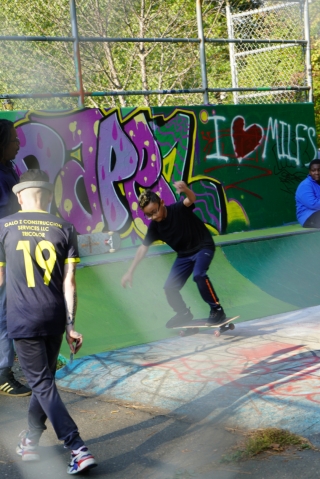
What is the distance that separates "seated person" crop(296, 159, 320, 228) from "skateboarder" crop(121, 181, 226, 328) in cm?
478

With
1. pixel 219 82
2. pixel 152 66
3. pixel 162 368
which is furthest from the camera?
pixel 219 82

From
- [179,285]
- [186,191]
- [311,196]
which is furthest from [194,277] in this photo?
[311,196]

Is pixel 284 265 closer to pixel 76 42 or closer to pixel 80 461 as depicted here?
pixel 76 42

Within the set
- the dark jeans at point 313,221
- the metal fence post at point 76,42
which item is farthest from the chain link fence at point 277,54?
the metal fence post at point 76,42

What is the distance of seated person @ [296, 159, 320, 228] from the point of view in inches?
481

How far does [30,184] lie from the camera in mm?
4355

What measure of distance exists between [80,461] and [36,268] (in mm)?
1194

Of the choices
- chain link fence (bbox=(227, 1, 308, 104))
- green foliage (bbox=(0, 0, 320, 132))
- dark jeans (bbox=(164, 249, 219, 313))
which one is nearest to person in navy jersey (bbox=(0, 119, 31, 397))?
dark jeans (bbox=(164, 249, 219, 313))

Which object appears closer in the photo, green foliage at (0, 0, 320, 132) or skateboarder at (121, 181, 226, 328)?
skateboarder at (121, 181, 226, 328)

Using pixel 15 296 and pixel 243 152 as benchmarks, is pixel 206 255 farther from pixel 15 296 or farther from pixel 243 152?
pixel 243 152

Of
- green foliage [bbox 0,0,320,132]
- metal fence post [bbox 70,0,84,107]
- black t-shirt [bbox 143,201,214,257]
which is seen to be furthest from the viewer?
green foliage [bbox 0,0,320,132]

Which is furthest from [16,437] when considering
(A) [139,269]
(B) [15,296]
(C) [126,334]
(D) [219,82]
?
(D) [219,82]

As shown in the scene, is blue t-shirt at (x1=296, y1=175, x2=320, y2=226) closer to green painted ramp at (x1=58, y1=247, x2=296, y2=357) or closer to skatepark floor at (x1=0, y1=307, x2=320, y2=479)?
green painted ramp at (x1=58, y1=247, x2=296, y2=357)

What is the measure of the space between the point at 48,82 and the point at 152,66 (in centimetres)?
348
